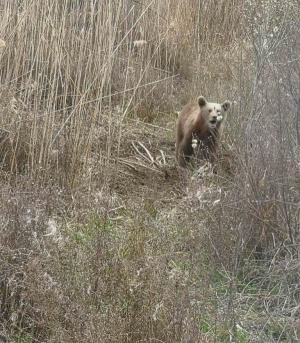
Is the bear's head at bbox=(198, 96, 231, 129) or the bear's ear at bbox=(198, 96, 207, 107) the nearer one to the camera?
the bear's head at bbox=(198, 96, 231, 129)

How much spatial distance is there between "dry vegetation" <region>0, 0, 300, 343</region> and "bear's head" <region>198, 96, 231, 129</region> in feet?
0.57

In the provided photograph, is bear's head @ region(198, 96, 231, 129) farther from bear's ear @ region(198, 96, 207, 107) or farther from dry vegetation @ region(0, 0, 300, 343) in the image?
dry vegetation @ region(0, 0, 300, 343)

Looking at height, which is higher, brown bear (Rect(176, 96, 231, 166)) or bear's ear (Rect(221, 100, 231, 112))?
bear's ear (Rect(221, 100, 231, 112))

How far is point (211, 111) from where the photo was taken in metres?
6.24

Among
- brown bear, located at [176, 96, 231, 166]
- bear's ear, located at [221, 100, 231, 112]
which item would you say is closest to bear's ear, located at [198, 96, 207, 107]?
brown bear, located at [176, 96, 231, 166]

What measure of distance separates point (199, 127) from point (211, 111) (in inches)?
13.2

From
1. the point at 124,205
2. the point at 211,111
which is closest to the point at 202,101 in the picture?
the point at 211,111

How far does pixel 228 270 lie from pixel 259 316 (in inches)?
10.5

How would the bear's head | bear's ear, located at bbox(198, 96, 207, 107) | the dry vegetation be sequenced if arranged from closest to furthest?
the dry vegetation, the bear's head, bear's ear, located at bbox(198, 96, 207, 107)

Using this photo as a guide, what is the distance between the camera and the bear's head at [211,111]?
6.13 m

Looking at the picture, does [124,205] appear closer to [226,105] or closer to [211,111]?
[226,105]

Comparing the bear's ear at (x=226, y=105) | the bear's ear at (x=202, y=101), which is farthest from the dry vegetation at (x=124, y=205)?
the bear's ear at (x=202, y=101)

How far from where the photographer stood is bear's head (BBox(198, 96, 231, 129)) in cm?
613

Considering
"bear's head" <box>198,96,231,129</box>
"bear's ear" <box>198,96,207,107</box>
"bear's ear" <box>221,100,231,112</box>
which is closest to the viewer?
"bear's ear" <box>221,100,231,112</box>
